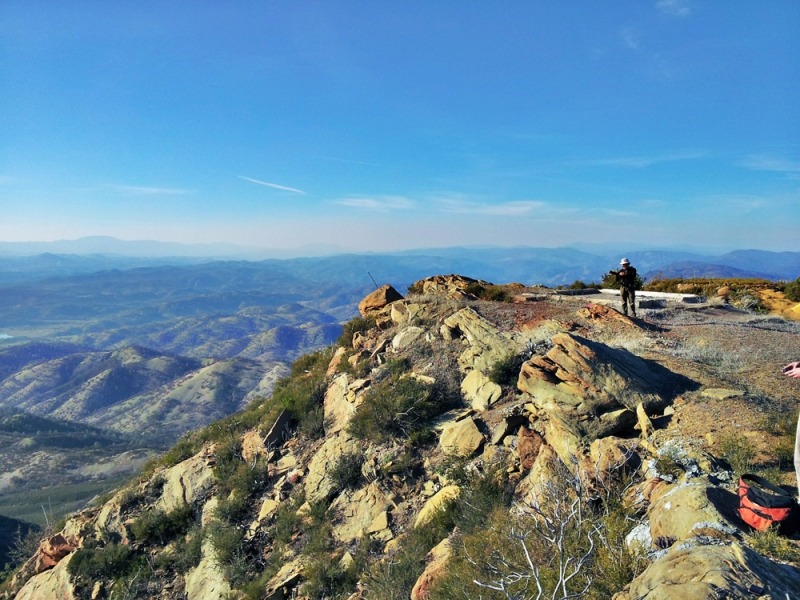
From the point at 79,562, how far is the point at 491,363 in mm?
12575

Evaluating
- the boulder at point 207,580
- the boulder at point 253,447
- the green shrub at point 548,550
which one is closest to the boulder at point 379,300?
the boulder at point 253,447

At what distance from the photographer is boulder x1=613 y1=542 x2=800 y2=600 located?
3.30 metres

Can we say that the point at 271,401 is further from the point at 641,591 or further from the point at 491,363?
the point at 641,591

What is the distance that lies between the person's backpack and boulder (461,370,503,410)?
600 cm

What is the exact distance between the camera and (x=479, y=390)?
11.2m

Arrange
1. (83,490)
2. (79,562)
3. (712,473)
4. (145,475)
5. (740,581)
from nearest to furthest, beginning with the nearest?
(740,581)
(712,473)
(79,562)
(145,475)
(83,490)

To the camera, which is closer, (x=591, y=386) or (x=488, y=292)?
(x=591, y=386)

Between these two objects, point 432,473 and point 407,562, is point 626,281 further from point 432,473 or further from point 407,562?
point 407,562

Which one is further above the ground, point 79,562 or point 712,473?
point 712,473

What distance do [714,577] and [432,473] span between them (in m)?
6.58

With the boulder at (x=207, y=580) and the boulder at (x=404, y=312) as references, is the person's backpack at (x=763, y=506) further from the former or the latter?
the boulder at (x=404, y=312)

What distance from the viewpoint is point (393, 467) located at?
9.97 meters

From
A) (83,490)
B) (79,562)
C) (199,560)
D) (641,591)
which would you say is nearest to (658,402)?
(641,591)

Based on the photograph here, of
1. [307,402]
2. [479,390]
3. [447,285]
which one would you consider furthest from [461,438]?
[447,285]
